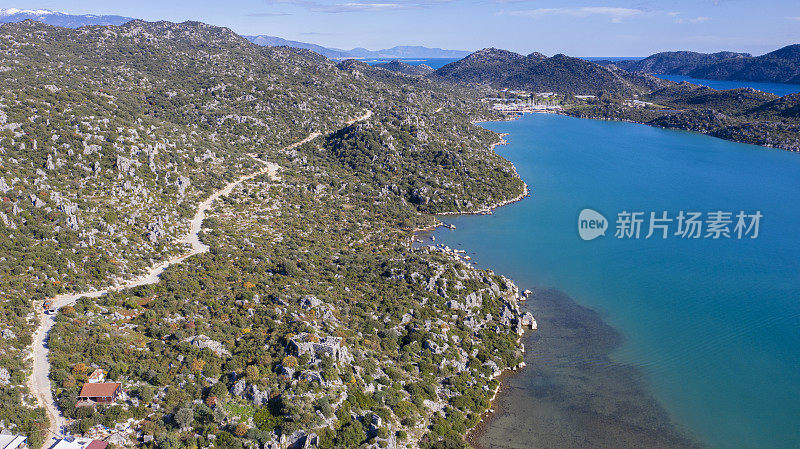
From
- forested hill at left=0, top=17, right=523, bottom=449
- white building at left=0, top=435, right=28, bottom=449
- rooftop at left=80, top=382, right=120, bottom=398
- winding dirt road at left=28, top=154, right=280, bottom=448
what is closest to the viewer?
white building at left=0, top=435, right=28, bottom=449

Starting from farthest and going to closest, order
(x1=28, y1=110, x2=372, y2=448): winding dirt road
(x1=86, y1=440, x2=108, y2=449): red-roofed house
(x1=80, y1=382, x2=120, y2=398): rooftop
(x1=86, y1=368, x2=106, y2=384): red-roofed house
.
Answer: (x1=86, y1=368, x2=106, y2=384): red-roofed house, (x1=80, y1=382, x2=120, y2=398): rooftop, (x1=28, y1=110, x2=372, y2=448): winding dirt road, (x1=86, y1=440, x2=108, y2=449): red-roofed house

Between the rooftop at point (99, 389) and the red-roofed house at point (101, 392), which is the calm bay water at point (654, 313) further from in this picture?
the rooftop at point (99, 389)

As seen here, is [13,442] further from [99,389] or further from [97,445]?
[99,389]

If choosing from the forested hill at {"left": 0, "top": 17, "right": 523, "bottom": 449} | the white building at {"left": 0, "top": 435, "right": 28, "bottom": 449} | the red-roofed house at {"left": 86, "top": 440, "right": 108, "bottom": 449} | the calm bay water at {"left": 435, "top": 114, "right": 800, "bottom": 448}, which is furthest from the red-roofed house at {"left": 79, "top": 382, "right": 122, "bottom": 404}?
the calm bay water at {"left": 435, "top": 114, "right": 800, "bottom": 448}

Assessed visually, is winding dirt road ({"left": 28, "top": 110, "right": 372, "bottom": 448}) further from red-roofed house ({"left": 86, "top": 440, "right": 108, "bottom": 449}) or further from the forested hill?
red-roofed house ({"left": 86, "top": 440, "right": 108, "bottom": 449})

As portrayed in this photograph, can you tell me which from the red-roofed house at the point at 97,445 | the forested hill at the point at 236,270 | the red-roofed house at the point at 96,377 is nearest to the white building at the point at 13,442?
the forested hill at the point at 236,270

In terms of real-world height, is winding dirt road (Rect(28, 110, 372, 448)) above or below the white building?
above

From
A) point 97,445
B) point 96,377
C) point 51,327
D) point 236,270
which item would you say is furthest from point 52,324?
point 236,270
